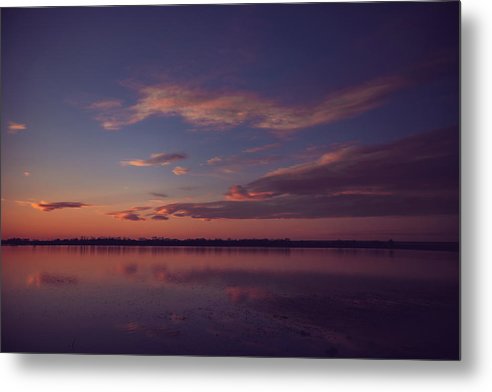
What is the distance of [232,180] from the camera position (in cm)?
266

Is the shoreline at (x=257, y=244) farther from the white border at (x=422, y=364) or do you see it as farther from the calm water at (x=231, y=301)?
the white border at (x=422, y=364)

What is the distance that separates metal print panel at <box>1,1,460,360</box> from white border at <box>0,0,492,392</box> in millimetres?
98

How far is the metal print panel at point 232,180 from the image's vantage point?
8.33 feet

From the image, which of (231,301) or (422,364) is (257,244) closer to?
(231,301)

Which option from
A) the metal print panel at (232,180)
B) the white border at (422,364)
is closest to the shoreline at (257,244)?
the metal print panel at (232,180)

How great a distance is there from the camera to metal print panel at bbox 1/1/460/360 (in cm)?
254

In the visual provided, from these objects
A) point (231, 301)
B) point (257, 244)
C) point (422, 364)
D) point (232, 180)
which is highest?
point (232, 180)

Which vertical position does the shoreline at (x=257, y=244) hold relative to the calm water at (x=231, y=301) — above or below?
above

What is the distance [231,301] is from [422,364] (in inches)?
38.2

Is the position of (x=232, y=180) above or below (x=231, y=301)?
above

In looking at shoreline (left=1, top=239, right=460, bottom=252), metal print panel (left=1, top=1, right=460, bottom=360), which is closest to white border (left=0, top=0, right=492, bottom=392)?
metal print panel (left=1, top=1, right=460, bottom=360)

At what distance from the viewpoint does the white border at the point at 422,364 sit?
2.54m

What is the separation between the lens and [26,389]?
2.70 meters

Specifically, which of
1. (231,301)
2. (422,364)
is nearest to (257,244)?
(231,301)
